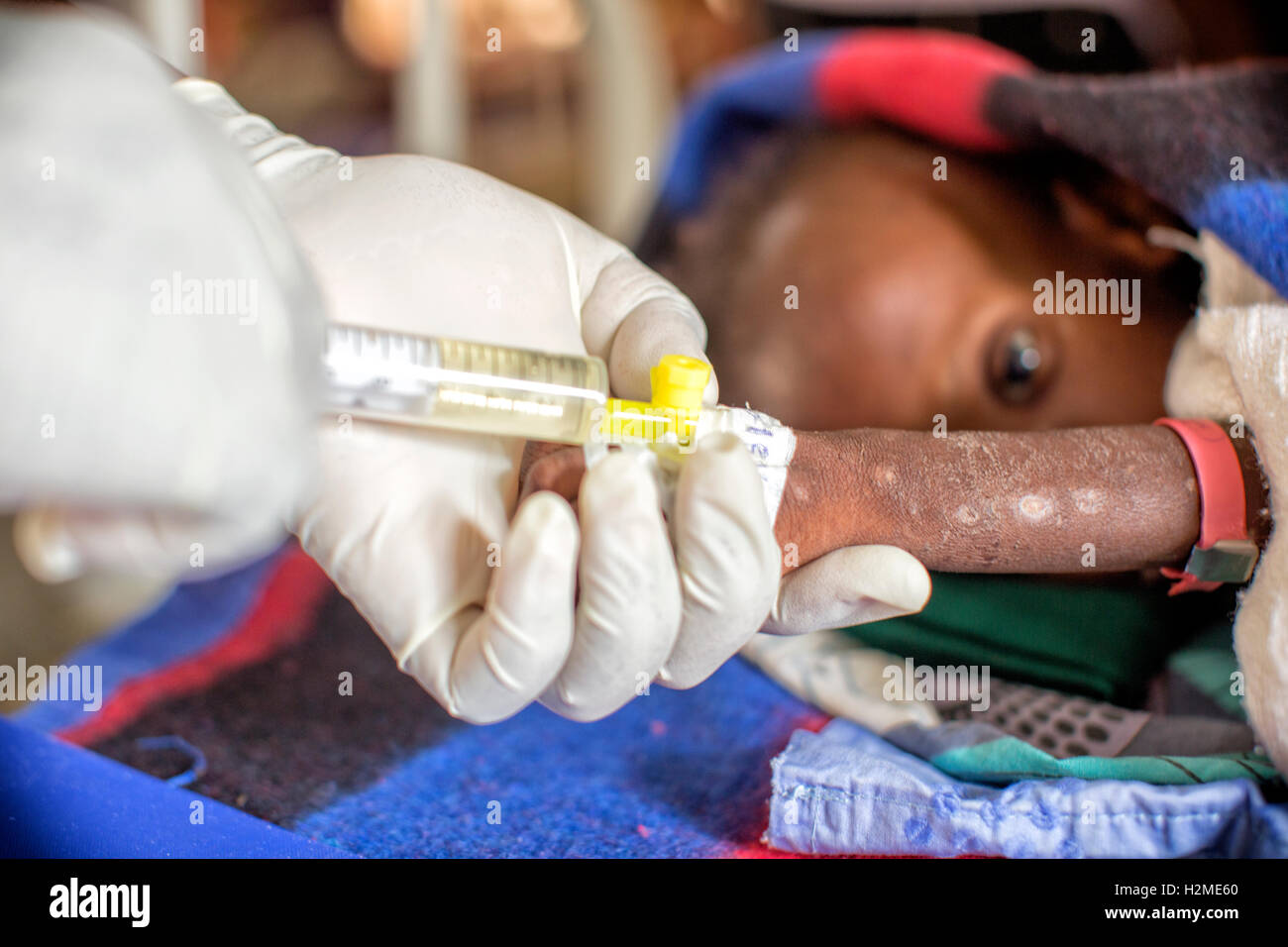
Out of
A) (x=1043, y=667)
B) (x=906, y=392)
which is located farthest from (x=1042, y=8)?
(x=1043, y=667)

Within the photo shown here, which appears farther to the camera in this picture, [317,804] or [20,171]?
[317,804]

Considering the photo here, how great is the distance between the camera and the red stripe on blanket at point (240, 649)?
85 centimetres

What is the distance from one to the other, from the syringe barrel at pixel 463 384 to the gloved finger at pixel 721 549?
9 centimetres

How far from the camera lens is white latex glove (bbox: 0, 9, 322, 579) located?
0.36 m

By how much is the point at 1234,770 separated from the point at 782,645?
36cm

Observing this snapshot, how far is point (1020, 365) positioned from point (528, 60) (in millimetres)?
1521

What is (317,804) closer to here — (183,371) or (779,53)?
(183,371)

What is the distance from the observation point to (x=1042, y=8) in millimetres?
1528

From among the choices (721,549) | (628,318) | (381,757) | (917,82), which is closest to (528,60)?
(917,82)

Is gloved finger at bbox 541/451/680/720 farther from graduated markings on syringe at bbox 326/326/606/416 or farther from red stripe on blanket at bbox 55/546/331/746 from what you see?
red stripe on blanket at bbox 55/546/331/746

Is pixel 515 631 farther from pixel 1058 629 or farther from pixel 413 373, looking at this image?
pixel 1058 629

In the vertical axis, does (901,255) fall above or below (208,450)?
above

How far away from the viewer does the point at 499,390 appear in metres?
0.54

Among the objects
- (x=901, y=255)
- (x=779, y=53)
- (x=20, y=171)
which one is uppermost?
(x=779, y=53)
